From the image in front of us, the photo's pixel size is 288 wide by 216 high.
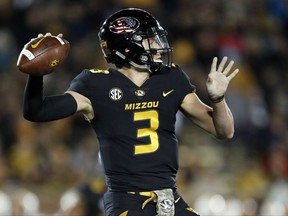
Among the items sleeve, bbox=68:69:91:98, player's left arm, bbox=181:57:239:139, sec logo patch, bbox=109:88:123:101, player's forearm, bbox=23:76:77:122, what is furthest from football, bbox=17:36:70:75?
player's left arm, bbox=181:57:239:139

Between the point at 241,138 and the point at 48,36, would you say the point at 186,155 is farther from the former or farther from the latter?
the point at 48,36

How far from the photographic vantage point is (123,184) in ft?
14.7

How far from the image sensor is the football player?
4.43 metres

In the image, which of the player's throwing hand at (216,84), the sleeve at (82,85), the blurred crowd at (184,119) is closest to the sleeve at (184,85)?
the player's throwing hand at (216,84)

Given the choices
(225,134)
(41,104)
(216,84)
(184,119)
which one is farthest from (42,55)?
(184,119)

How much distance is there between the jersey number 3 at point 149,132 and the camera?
450 cm

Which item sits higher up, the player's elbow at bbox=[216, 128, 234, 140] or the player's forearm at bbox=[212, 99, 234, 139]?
the player's forearm at bbox=[212, 99, 234, 139]

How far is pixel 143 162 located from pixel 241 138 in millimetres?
6623

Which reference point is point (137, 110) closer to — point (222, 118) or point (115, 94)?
point (115, 94)

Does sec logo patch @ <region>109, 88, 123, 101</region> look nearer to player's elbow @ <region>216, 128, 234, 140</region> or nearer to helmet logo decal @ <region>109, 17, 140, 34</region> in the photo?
helmet logo decal @ <region>109, 17, 140, 34</region>

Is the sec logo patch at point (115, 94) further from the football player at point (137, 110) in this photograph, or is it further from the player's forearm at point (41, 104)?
the player's forearm at point (41, 104)

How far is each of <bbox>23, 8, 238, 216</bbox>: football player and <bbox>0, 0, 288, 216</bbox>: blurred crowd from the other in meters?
2.82

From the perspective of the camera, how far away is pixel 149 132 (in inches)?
179

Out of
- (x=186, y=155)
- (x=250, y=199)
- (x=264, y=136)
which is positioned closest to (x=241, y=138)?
(x=264, y=136)
